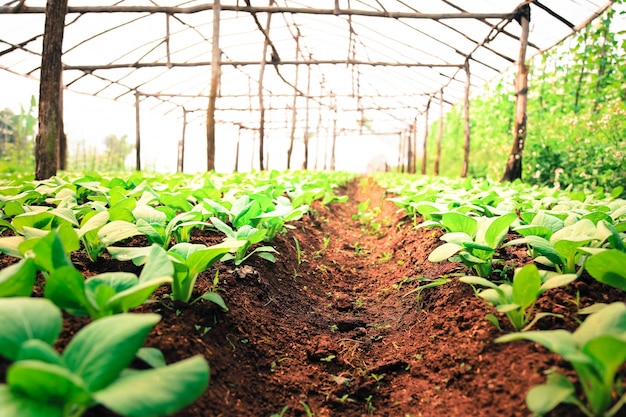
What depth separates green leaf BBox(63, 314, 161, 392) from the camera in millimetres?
823

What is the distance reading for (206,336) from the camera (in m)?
1.52

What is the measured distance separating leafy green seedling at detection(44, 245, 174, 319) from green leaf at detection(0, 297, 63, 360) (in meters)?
0.12

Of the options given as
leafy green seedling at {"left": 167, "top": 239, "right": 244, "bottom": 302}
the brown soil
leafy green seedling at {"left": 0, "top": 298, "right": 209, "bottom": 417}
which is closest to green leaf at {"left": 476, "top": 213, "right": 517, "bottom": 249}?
the brown soil

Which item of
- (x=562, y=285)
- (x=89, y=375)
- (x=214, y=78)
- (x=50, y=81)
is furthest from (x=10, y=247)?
(x=214, y=78)

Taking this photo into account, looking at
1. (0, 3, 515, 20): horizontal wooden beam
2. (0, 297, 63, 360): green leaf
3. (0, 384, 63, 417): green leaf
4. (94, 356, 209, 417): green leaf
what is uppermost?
(0, 3, 515, 20): horizontal wooden beam

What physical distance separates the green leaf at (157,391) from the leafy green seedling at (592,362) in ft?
2.58

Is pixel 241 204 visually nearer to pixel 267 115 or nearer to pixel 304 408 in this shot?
pixel 304 408

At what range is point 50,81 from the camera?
4.12m

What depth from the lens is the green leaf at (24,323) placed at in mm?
870

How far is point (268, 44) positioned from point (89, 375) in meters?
12.9

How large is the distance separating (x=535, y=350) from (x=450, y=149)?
22.0 metres

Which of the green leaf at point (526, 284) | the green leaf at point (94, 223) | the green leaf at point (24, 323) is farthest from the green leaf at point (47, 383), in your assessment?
the green leaf at point (526, 284)

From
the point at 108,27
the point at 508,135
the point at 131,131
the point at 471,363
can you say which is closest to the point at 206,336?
the point at 471,363

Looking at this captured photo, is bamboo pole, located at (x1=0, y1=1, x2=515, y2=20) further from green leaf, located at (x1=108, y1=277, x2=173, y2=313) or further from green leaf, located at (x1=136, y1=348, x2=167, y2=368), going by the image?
green leaf, located at (x1=136, y1=348, x2=167, y2=368)
